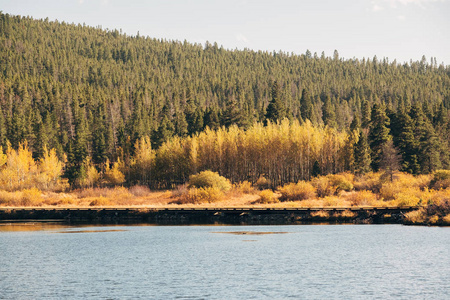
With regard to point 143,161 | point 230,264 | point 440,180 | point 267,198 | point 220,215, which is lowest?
point 230,264

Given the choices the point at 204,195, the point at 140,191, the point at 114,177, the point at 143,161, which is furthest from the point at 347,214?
the point at 114,177

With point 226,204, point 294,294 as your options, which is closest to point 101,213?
point 226,204

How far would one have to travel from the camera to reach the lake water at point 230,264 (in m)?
25.0

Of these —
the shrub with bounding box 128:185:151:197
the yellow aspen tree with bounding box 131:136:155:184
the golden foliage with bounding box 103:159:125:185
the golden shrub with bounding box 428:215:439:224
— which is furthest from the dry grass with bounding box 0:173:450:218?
the golden foliage with bounding box 103:159:125:185

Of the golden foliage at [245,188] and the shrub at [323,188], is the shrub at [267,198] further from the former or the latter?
the golden foliage at [245,188]

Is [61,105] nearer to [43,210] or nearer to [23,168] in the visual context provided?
[23,168]

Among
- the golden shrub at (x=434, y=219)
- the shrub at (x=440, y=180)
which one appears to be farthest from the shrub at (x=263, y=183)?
the golden shrub at (x=434, y=219)

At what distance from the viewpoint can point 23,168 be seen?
105375 mm

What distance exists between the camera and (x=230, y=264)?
33.0 meters

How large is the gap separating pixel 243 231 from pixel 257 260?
18022 mm

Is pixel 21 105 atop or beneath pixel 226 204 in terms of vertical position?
atop

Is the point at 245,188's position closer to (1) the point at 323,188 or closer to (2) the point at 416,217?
(1) the point at 323,188

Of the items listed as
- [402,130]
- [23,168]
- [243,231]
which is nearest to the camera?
[243,231]

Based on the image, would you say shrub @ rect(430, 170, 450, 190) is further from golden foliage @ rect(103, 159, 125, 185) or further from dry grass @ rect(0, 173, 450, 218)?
golden foliage @ rect(103, 159, 125, 185)
